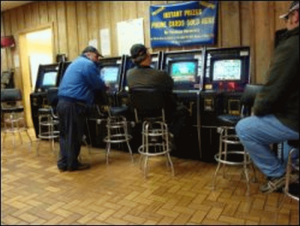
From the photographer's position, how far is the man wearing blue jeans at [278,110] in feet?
6.07

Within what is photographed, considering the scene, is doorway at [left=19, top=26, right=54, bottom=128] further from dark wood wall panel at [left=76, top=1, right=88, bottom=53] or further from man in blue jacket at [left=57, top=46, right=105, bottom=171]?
man in blue jacket at [left=57, top=46, right=105, bottom=171]

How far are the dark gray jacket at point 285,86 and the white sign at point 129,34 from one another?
2949mm

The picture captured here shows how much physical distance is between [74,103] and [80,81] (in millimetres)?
251

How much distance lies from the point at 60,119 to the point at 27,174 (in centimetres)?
69

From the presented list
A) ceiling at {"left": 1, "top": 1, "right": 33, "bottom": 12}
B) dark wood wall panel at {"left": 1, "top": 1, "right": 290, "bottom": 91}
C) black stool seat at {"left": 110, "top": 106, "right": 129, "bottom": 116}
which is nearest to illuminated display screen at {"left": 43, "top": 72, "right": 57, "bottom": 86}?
dark wood wall panel at {"left": 1, "top": 1, "right": 290, "bottom": 91}

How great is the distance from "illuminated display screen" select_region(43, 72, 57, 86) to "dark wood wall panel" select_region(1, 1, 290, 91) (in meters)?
0.52

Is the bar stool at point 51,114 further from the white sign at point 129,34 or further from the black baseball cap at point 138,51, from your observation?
the white sign at point 129,34

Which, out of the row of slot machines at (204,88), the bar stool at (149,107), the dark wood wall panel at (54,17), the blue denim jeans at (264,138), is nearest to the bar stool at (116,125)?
the row of slot machines at (204,88)

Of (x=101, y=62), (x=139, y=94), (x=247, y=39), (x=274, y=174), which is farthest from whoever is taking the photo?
(x=101, y=62)

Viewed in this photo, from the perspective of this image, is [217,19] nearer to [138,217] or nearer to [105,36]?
[105,36]

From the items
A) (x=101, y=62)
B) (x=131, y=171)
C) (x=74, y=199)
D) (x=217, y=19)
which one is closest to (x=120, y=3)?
(x=101, y=62)

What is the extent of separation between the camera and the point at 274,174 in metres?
2.11

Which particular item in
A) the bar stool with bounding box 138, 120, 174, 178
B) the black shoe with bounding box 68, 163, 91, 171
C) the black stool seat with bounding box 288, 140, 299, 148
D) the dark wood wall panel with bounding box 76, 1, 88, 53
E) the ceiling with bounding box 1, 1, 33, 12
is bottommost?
the black shoe with bounding box 68, 163, 91, 171

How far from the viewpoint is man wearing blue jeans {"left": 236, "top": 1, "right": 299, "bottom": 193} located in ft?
6.07
